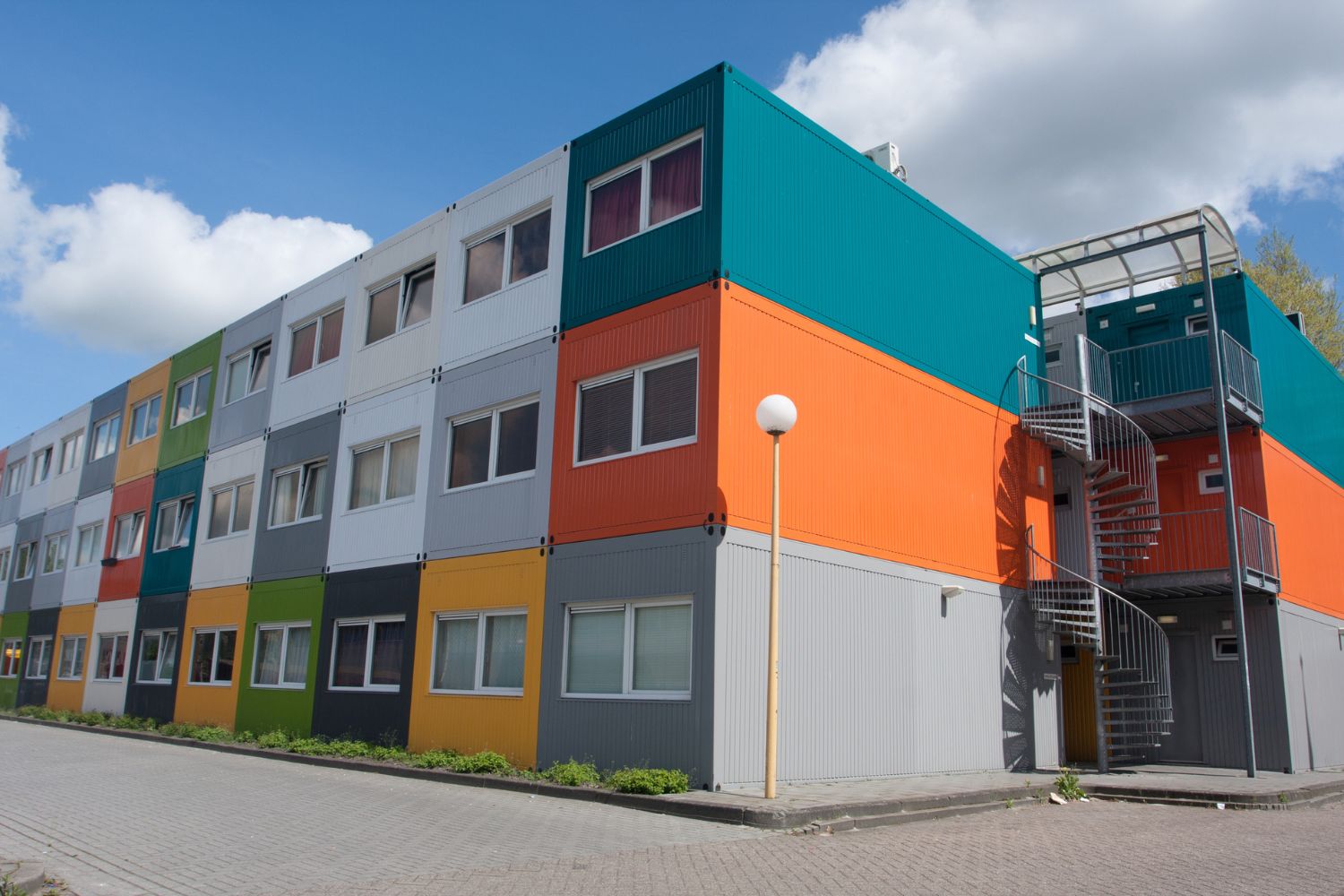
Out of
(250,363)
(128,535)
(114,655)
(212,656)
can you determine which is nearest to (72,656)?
(114,655)

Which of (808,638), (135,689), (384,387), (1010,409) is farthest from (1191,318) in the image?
(135,689)

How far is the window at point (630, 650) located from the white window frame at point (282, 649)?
645 centimetres

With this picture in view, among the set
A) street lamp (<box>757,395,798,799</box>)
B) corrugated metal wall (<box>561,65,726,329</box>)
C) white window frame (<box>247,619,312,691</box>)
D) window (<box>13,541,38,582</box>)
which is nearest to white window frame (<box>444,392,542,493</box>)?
corrugated metal wall (<box>561,65,726,329</box>)

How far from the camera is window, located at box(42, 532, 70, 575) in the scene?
30.4 meters

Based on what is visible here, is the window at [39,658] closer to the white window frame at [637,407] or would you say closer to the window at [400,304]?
the window at [400,304]

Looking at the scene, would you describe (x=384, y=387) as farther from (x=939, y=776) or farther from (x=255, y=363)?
(x=939, y=776)

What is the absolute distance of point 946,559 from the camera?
617 inches

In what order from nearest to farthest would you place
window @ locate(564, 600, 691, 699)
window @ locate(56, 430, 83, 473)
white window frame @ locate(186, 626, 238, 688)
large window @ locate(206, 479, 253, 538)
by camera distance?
window @ locate(564, 600, 691, 699) < white window frame @ locate(186, 626, 238, 688) < large window @ locate(206, 479, 253, 538) < window @ locate(56, 430, 83, 473)

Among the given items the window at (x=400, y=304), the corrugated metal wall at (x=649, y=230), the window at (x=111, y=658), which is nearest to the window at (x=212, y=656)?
the window at (x=111, y=658)

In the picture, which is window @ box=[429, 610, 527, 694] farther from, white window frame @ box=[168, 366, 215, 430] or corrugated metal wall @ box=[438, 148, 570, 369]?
white window frame @ box=[168, 366, 215, 430]

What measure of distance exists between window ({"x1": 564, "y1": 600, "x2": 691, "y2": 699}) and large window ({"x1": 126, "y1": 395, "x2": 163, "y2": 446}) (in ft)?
59.4

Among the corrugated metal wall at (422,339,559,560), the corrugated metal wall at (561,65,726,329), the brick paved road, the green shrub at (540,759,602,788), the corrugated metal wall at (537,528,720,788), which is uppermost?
the corrugated metal wall at (561,65,726,329)

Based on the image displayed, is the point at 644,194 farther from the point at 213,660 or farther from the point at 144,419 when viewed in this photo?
the point at 144,419

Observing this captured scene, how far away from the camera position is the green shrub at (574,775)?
11.6 m
